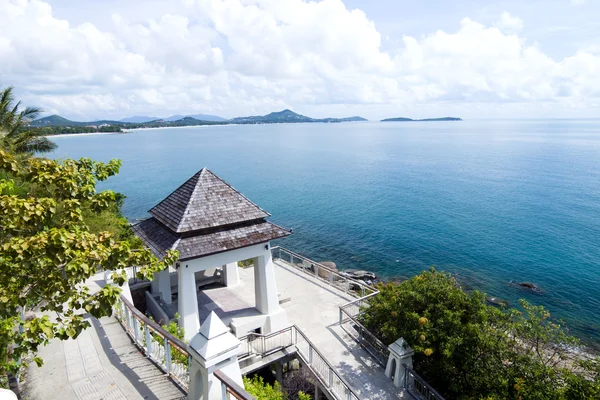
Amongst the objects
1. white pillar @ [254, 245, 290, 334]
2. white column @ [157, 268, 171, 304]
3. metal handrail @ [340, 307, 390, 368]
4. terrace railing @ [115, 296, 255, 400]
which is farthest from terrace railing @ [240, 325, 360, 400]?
terrace railing @ [115, 296, 255, 400]

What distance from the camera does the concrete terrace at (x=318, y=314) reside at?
13.8 m

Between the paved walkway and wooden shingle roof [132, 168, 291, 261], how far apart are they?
364 centimetres

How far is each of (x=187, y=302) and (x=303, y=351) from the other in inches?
200

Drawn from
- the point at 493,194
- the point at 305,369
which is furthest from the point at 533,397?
the point at 493,194

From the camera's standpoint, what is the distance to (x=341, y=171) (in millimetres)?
84375

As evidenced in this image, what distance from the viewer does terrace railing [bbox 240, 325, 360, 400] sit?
13.1m

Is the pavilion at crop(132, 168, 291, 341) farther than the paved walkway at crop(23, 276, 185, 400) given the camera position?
Yes

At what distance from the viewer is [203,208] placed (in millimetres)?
14562

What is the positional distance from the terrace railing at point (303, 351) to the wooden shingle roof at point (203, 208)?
188 inches

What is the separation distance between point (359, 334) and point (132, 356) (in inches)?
384

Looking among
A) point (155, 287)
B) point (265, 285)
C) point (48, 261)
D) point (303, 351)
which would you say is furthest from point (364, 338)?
point (48, 261)

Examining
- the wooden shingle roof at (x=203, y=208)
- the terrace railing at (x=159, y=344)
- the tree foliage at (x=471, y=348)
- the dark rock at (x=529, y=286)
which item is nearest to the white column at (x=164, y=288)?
the wooden shingle roof at (x=203, y=208)

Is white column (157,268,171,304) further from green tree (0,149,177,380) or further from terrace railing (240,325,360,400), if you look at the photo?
green tree (0,149,177,380)

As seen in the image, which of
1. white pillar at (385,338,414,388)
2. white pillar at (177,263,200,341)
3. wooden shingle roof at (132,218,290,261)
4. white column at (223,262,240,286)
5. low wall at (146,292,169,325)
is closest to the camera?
white pillar at (385,338,414,388)
